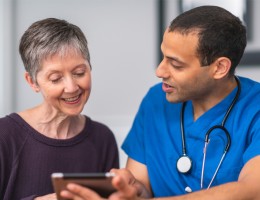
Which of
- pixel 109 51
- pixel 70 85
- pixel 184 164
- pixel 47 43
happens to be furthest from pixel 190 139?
pixel 109 51

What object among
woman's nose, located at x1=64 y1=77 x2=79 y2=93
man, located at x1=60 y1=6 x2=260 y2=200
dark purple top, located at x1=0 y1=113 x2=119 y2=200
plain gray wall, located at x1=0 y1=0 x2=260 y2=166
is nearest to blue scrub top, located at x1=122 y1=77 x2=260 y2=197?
man, located at x1=60 y1=6 x2=260 y2=200

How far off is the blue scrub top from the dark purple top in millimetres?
146

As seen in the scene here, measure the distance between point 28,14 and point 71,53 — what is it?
943 millimetres

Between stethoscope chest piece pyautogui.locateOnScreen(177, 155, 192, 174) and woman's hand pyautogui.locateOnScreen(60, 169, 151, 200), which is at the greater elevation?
woman's hand pyautogui.locateOnScreen(60, 169, 151, 200)

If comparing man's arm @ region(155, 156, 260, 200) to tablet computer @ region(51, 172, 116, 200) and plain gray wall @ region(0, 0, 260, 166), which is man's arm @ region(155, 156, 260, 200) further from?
plain gray wall @ region(0, 0, 260, 166)

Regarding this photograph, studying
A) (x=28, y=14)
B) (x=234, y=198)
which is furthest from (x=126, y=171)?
(x=28, y=14)

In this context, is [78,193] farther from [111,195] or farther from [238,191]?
[238,191]

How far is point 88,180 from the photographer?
107 cm

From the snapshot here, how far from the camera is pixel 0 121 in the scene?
151 cm

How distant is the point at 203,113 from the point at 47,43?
50 cm

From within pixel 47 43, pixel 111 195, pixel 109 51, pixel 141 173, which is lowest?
pixel 141 173

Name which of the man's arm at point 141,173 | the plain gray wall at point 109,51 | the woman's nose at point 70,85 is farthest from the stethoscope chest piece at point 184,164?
the plain gray wall at point 109,51

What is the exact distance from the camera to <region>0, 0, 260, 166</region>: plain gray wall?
227 cm

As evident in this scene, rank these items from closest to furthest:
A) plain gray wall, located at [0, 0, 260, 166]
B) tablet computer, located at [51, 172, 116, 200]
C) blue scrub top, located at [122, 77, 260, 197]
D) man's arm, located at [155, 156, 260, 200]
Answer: tablet computer, located at [51, 172, 116, 200]
man's arm, located at [155, 156, 260, 200]
blue scrub top, located at [122, 77, 260, 197]
plain gray wall, located at [0, 0, 260, 166]
